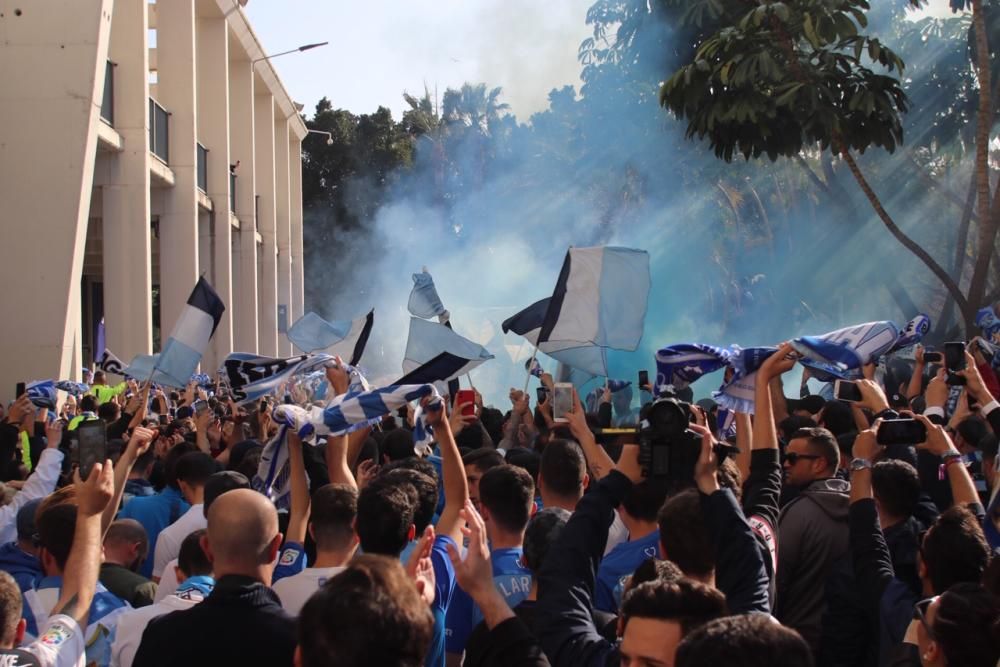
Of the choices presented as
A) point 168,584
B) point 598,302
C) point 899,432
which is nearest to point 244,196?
point 598,302

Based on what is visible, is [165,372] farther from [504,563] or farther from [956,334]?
[956,334]

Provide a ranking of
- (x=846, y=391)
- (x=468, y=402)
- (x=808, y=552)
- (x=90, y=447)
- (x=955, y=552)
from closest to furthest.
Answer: (x=955, y=552) → (x=90, y=447) → (x=808, y=552) → (x=846, y=391) → (x=468, y=402)

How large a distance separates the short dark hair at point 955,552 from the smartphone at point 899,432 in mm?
492

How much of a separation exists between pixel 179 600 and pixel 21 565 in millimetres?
1354

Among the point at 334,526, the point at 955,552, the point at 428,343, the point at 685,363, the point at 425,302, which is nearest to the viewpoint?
the point at 955,552

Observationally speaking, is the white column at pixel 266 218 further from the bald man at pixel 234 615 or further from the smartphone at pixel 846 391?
Answer: the bald man at pixel 234 615

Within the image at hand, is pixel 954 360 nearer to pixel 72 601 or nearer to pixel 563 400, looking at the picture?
pixel 563 400

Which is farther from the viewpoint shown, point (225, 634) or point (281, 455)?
point (281, 455)

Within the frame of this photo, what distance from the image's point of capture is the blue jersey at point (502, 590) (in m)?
4.33

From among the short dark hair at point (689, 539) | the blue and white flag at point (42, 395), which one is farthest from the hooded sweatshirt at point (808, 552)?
the blue and white flag at point (42, 395)

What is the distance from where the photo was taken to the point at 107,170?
1795cm

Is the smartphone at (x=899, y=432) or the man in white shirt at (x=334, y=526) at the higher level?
the smartphone at (x=899, y=432)

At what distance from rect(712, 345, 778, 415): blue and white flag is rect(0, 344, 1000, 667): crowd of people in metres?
0.09

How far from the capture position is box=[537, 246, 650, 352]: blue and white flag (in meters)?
9.16
